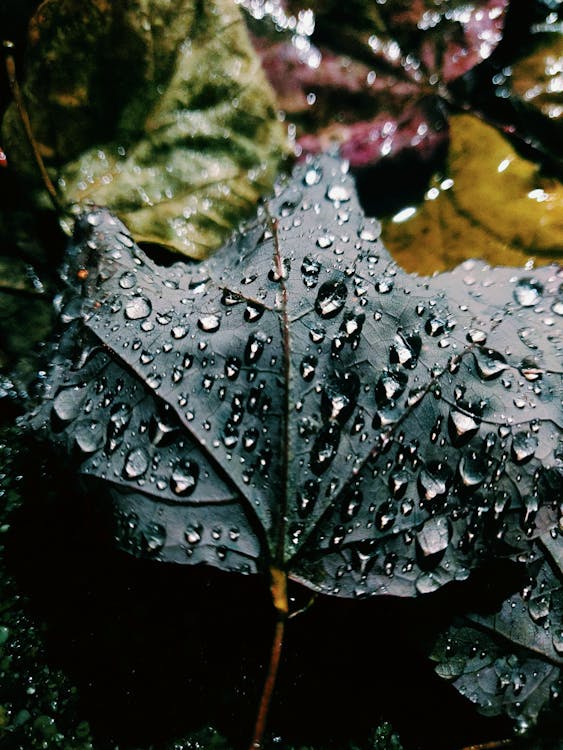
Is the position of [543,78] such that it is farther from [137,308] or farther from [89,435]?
[89,435]

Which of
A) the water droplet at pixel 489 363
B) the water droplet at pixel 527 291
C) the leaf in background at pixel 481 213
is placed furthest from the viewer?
the leaf in background at pixel 481 213

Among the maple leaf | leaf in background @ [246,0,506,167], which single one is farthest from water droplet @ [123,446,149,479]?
leaf in background @ [246,0,506,167]

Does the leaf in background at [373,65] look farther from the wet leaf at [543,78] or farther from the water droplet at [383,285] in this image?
the water droplet at [383,285]

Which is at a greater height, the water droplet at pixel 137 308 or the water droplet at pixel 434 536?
the water droplet at pixel 137 308

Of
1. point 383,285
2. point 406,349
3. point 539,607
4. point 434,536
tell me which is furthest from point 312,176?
point 539,607

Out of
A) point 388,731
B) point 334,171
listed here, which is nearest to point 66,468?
point 388,731

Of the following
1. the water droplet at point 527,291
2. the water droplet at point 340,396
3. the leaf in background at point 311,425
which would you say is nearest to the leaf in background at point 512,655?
the leaf in background at point 311,425
